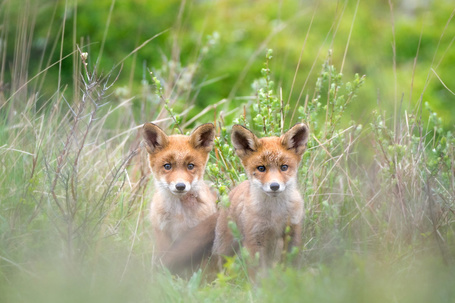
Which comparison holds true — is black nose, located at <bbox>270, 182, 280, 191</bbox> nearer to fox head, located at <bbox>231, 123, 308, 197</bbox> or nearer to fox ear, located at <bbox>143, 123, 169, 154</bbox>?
fox head, located at <bbox>231, 123, 308, 197</bbox>

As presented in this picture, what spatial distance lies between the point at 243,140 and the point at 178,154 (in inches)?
23.2

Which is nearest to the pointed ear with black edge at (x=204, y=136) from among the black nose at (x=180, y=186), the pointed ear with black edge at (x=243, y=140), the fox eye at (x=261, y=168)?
the pointed ear with black edge at (x=243, y=140)

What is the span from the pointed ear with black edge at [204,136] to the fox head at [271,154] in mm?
393

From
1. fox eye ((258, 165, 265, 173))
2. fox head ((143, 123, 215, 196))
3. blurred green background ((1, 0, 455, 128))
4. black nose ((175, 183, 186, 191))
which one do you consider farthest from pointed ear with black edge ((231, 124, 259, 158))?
blurred green background ((1, 0, 455, 128))

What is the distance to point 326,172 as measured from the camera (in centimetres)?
613

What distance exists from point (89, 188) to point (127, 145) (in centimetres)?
160

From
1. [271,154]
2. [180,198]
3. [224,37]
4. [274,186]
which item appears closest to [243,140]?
[271,154]

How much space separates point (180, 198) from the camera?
18.0 ft

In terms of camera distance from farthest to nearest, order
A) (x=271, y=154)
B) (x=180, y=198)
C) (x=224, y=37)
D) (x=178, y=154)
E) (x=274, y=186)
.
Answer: (x=224, y=37) < (x=180, y=198) < (x=178, y=154) < (x=271, y=154) < (x=274, y=186)

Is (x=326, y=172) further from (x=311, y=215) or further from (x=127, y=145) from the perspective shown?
(x=127, y=145)

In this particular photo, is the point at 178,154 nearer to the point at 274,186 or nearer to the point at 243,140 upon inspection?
the point at 243,140

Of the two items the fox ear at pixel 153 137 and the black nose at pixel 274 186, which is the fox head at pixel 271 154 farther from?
the fox ear at pixel 153 137

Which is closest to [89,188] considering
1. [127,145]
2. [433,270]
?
[127,145]

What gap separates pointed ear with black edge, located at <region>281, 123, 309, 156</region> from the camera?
5043 mm
